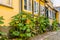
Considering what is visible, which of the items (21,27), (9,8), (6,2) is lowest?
(21,27)

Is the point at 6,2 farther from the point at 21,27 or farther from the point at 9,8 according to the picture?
the point at 21,27

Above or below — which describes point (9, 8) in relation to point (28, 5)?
below

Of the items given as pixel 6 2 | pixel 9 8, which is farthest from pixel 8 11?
pixel 6 2

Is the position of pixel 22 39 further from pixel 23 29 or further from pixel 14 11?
pixel 14 11

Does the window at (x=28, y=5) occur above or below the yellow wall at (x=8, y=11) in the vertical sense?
above

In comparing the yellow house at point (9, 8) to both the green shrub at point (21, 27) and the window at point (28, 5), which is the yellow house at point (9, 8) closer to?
the green shrub at point (21, 27)

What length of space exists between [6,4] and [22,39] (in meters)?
2.40

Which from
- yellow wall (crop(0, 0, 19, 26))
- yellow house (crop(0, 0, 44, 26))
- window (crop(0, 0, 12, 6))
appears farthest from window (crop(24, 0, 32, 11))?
window (crop(0, 0, 12, 6))

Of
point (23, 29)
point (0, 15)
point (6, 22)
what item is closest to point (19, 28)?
point (23, 29)

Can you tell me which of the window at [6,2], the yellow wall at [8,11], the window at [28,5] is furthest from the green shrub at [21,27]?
the window at [28,5]

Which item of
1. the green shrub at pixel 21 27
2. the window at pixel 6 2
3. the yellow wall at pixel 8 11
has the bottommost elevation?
the green shrub at pixel 21 27

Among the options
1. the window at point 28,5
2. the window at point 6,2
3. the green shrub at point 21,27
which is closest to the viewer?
the window at point 6,2

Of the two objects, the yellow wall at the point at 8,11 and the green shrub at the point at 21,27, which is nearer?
the yellow wall at the point at 8,11

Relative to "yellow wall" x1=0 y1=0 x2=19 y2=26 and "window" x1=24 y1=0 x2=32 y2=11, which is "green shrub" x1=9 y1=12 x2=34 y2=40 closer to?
"yellow wall" x1=0 y1=0 x2=19 y2=26
